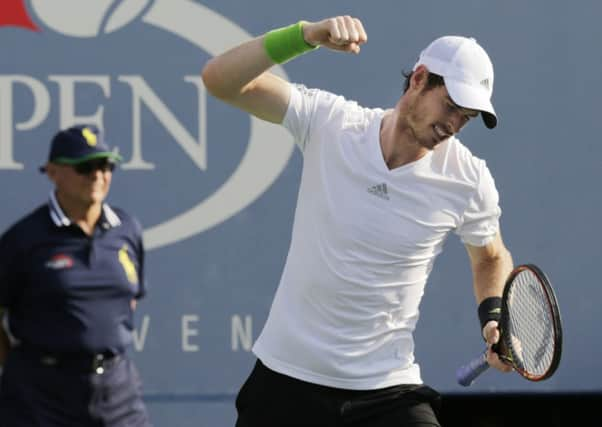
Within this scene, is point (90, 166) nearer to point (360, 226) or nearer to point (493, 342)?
point (360, 226)

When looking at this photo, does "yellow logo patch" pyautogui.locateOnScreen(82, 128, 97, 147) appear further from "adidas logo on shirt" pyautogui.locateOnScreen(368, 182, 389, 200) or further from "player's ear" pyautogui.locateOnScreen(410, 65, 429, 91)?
"player's ear" pyautogui.locateOnScreen(410, 65, 429, 91)

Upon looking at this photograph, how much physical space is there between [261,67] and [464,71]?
0.55 meters

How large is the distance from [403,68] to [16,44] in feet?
4.77

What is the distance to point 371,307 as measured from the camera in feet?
13.7

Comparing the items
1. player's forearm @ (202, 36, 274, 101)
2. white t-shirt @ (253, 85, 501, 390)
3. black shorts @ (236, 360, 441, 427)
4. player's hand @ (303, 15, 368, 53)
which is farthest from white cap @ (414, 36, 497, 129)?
black shorts @ (236, 360, 441, 427)

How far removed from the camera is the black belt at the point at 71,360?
13.9ft

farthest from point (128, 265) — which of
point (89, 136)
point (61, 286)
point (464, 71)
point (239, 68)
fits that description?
point (464, 71)

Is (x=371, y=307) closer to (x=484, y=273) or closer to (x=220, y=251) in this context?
(x=484, y=273)

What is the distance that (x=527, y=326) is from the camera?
4.31m

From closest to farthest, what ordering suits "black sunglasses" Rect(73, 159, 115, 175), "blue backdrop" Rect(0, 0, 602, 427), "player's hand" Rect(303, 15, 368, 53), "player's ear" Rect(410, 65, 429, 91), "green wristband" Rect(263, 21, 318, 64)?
"player's hand" Rect(303, 15, 368, 53)
"green wristband" Rect(263, 21, 318, 64)
"player's ear" Rect(410, 65, 429, 91)
"black sunglasses" Rect(73, 159, 115, 175)
"blue backdrop" Rect(0, 0, 602, 427)

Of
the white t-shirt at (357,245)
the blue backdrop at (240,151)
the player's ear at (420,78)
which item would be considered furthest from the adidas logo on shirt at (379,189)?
the blue backdrop at (240,151)

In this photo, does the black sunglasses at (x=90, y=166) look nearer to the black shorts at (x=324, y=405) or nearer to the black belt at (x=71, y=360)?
the black belt at (x=71, y=360)

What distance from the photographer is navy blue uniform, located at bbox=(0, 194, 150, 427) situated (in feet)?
13.9

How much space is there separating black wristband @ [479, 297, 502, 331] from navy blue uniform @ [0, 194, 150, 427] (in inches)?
39.9
